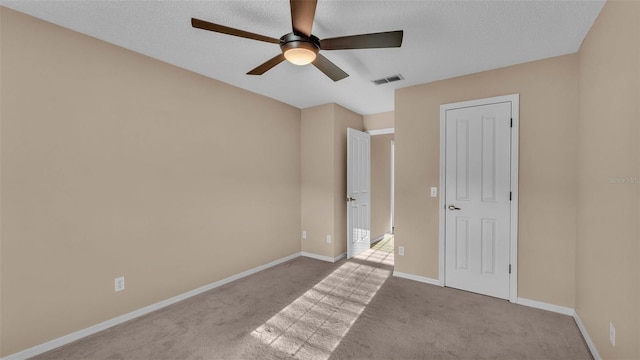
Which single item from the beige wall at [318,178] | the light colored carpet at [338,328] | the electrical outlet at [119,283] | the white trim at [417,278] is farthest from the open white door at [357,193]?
the electrical outlet at [119,283]

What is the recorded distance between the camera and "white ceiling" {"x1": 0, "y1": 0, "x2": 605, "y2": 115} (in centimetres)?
184

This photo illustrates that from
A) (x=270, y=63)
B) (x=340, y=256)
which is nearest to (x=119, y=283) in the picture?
(x=270, y=63)

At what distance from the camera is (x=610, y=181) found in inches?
67.6

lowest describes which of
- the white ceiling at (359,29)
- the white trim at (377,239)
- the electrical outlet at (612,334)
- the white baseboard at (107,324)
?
the white trim at (377,239)

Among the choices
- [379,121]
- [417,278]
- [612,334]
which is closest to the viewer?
[612,334]

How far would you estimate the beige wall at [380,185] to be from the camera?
5.61m

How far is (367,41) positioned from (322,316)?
2.35 m

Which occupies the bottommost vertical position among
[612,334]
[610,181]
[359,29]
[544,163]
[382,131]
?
[612,334]

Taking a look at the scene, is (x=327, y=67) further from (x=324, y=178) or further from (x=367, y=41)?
(x=324, y=178)

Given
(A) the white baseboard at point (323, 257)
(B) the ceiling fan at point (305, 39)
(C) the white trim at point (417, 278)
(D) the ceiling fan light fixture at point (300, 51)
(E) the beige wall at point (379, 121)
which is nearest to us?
(B) the ceiling fan at point (305, 39)

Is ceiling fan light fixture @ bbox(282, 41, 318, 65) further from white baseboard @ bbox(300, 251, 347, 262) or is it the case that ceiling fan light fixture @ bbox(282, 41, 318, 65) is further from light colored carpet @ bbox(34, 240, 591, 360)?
white baseboard @ bbox(300, 251, 347, 262)

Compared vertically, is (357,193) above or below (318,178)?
below

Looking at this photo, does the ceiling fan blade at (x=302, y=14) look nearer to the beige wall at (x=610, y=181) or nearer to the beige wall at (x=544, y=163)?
the beige wall at (x=610, y=181)

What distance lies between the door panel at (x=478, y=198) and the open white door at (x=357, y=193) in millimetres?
1544
